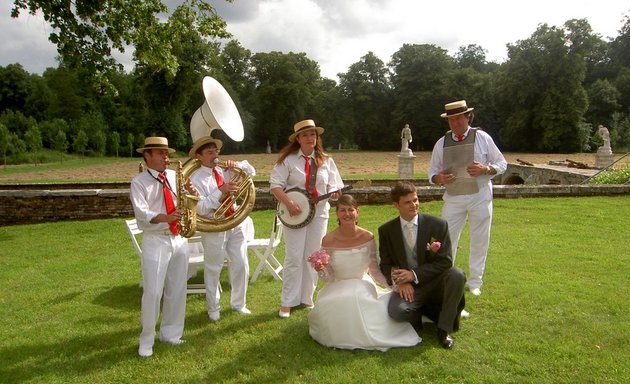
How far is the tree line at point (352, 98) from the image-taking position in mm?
44062

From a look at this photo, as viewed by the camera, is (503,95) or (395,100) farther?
(395,100)

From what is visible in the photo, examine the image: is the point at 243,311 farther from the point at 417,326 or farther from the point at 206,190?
the point at 417,326

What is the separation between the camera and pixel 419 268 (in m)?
4.43

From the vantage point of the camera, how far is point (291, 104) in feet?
183

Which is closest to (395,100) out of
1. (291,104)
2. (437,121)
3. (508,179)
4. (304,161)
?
(437,121)

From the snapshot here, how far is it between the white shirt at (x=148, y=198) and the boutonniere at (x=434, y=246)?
7.76ft

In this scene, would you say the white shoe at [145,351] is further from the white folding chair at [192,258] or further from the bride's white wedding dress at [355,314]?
the white folding chair at [192,258]

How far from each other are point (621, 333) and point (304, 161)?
3509 mm

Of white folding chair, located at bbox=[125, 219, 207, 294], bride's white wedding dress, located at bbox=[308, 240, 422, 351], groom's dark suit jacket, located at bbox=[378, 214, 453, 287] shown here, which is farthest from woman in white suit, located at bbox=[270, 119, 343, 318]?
white folding chair, located at bbox=[125, 219, 207, 294]

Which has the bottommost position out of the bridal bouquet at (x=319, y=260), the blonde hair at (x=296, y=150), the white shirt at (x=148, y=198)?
the bridal bouquet at (x=319, y=260)

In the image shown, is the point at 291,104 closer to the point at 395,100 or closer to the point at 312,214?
the point at 395,100

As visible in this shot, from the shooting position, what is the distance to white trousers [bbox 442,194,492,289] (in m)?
5.59

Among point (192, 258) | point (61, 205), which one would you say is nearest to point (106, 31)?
point (61, 205)

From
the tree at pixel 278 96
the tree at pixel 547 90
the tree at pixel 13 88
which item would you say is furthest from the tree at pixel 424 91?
the tree at pixel 13 88
